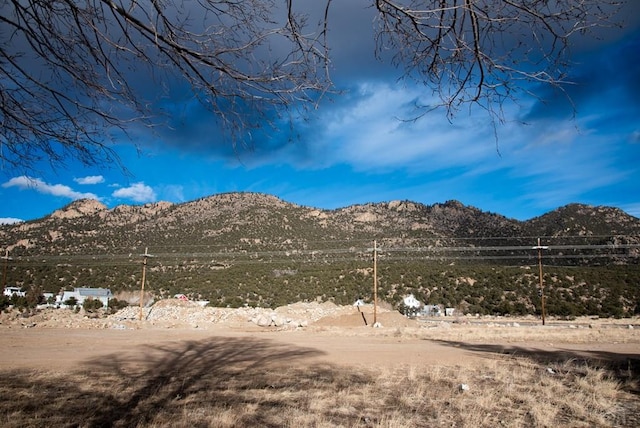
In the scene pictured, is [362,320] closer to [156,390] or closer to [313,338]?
[313,338]

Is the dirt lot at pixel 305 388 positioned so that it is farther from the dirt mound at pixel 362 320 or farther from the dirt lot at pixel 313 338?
the dirt mound at pixel 362 320

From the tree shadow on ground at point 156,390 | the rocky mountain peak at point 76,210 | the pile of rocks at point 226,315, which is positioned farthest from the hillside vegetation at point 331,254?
the tree shadow on ground at point 156,390

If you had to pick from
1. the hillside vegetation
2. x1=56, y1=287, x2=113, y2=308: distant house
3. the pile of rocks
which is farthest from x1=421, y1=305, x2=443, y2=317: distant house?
x1=56, y1=287, x2=113, y2=308: distant house

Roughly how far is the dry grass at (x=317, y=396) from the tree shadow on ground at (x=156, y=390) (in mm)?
16

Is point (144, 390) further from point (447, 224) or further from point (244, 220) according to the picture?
point (447, 224)

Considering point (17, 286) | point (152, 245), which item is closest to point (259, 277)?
point (152, 245)

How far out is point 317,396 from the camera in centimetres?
604

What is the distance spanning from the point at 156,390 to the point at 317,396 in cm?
244

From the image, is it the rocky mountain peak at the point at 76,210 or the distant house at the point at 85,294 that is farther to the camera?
the rocky mountain peak at the point at 76,210

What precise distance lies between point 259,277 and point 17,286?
26.8 m

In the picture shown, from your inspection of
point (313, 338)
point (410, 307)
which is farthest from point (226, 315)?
point (410, 307)

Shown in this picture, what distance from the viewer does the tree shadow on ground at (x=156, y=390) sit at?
486 centimetres

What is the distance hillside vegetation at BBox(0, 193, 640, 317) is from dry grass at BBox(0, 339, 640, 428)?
886 inches

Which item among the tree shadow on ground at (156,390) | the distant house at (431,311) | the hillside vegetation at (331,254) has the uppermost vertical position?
the hillside vegetation at (331,254)
